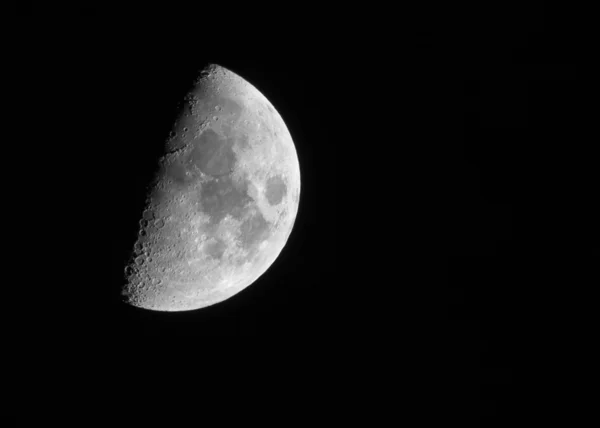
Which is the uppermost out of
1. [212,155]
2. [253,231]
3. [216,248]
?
[212,155]

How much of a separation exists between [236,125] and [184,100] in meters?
0.57

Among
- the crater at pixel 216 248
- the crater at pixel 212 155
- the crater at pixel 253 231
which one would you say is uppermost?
the crater at pixel 212 155

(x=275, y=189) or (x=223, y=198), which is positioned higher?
(x=275, y=189)

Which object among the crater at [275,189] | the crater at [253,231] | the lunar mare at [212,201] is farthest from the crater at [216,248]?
the crater at [275,189]

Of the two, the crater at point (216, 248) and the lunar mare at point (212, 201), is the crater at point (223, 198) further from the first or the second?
the crater at point (216, 248)

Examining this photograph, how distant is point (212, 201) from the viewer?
177 inches

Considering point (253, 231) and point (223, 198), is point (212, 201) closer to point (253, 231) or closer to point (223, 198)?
point (223, 198)

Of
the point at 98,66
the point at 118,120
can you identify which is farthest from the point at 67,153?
the point at 98,66

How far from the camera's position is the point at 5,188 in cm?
385

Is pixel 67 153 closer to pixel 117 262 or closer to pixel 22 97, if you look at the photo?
pixel 22 97

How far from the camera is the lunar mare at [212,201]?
14.5 feet

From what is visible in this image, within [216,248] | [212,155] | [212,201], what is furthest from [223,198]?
[216,248]

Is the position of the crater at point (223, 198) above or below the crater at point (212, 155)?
below

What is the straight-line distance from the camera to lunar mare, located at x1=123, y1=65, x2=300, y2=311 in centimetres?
441
